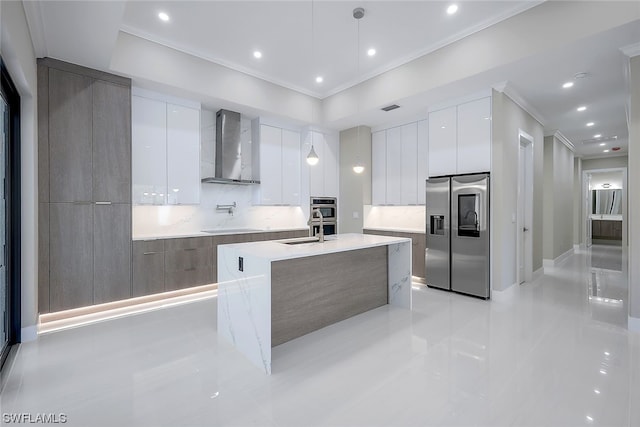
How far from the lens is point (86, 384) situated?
2172 mm

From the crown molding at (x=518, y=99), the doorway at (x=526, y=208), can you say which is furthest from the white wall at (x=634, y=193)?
the doorway at (x=526, y=208)

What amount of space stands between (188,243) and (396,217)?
13.2ft

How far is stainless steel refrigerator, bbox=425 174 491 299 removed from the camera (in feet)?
13.8

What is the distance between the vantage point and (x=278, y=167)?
5.69 m

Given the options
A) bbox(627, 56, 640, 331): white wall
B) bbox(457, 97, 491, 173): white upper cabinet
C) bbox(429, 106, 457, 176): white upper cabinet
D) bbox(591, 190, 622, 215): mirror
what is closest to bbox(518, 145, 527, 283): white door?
bbox(457, 97, 491, 173): white upper cabinet

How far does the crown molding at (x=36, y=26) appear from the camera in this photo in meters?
2.46

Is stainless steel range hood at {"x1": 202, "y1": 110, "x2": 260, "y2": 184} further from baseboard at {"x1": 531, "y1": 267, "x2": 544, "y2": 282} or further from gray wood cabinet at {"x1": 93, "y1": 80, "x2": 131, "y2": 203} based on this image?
baseboard at {"x1": 531, "y1": 267, "x2": 544, "y2": 282}

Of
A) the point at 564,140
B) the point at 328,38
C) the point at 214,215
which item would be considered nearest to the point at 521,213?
the point at 564,140

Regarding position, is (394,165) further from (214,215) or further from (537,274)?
(214,215)

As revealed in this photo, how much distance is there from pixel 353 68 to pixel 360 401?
176 inches

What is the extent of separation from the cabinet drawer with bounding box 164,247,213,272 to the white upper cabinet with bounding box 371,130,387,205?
3402mm

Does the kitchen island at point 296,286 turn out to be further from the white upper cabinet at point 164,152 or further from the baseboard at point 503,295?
the white upper cabinet at point 164,152

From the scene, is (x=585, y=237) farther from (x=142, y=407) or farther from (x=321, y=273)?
(x=142, y=407)

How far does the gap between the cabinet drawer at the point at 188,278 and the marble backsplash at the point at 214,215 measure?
786 millimetres
